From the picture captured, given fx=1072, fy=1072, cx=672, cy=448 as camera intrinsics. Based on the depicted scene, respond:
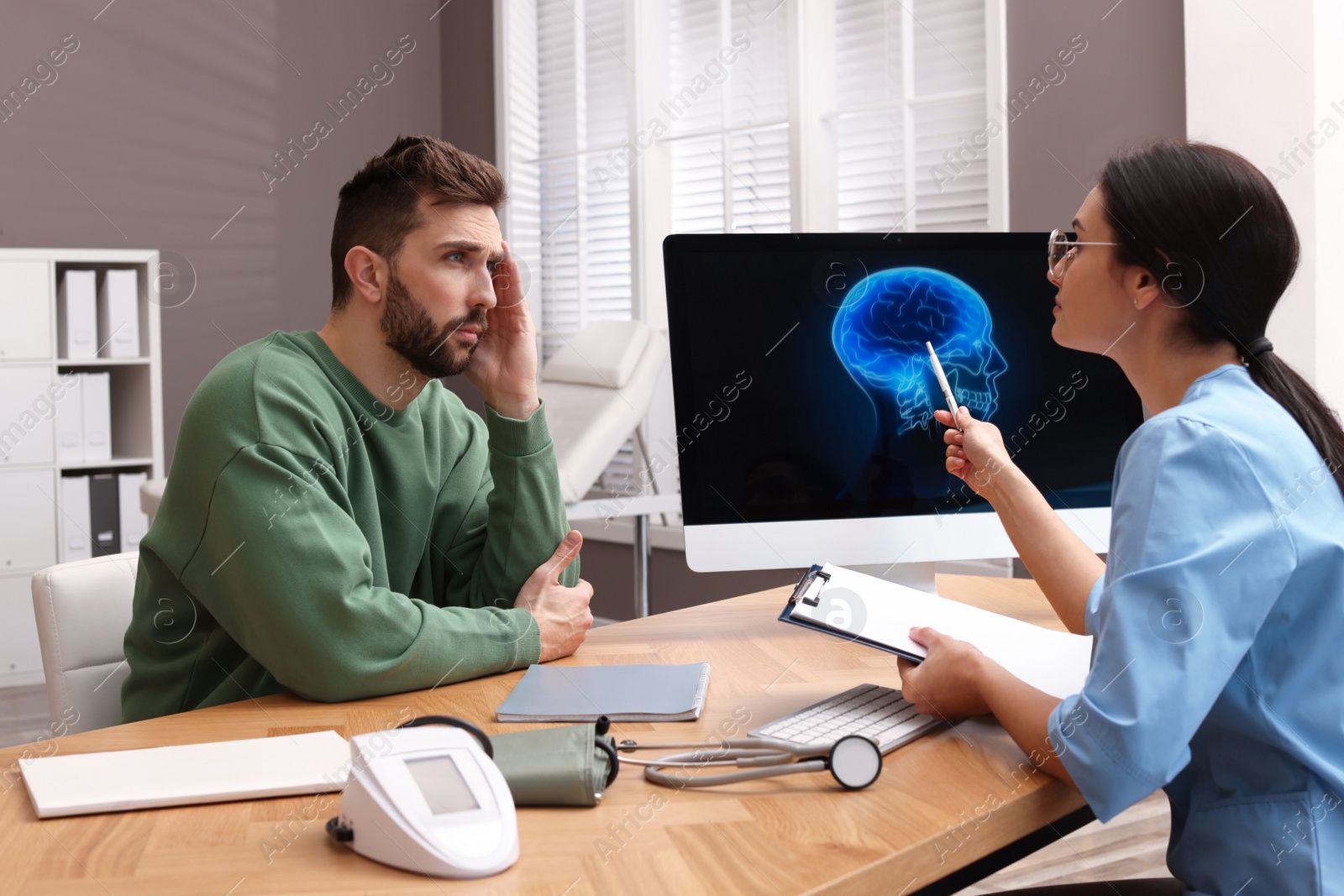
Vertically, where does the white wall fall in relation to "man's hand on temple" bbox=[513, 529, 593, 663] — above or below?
above

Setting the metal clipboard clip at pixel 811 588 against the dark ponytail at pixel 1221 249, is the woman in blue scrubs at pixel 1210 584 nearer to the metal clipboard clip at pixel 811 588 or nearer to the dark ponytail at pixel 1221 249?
the dark ponytail at pixel 1221 249

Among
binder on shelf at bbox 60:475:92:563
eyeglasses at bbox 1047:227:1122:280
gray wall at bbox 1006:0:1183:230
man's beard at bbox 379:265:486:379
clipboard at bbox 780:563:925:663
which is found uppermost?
gray wall at bbox 1006:0:1183:230

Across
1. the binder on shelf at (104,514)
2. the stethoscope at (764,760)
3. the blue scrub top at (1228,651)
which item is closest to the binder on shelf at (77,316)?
the binder on shelf at (104,514)

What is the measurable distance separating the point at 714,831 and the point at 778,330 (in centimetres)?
83

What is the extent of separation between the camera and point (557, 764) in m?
0.87

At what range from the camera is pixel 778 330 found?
1.50m

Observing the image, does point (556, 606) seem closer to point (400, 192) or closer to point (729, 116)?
point (400, 192)

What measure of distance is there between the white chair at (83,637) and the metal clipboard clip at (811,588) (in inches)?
33.7

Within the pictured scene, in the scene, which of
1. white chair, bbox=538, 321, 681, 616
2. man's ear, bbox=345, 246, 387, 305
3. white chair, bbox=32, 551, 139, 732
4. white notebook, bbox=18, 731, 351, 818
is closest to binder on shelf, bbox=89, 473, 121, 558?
white chair, bbox=538, 321, 681, 616

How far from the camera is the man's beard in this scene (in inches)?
57.3

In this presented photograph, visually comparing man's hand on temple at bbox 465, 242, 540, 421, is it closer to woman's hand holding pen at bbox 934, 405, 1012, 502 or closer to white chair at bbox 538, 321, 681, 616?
woman's hand holding pen at bbox 934, 405, 1012, 502

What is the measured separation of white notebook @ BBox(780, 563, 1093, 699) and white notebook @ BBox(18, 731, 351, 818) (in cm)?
48

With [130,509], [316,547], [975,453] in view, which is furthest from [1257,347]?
[130,509]

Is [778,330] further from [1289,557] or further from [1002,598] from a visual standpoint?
[1289,557]
